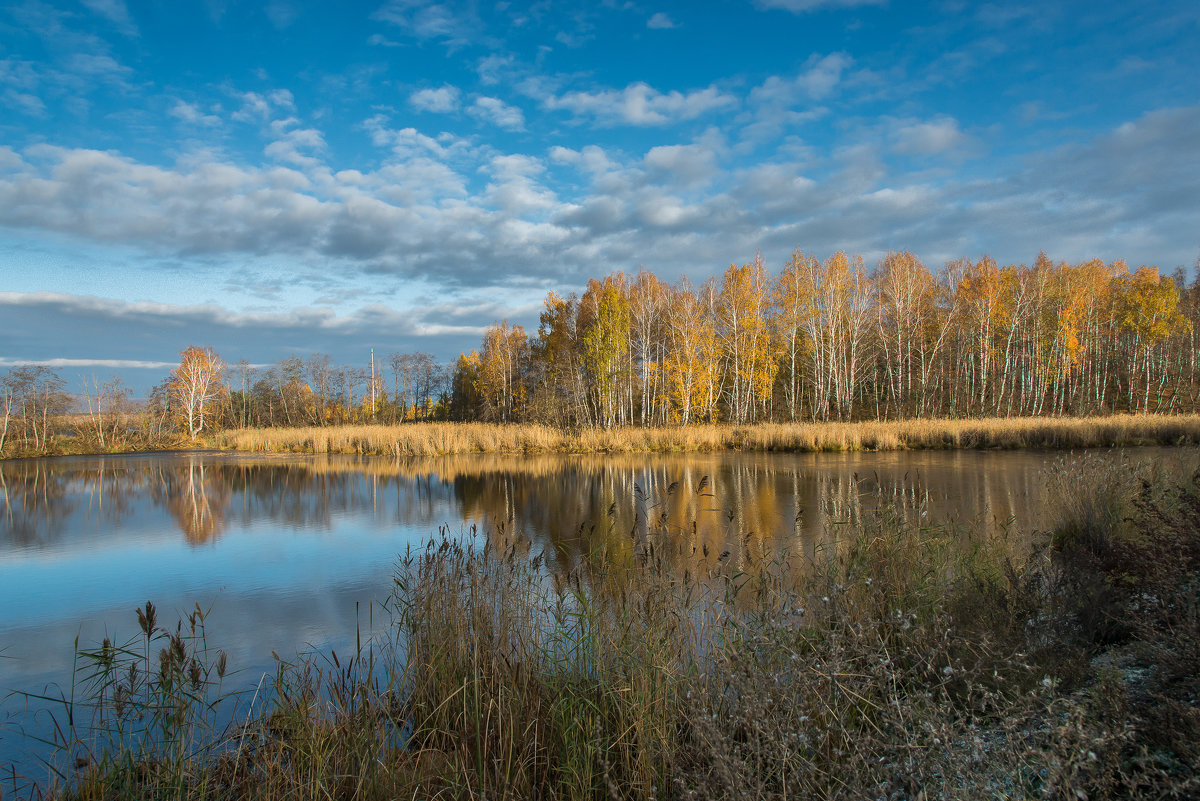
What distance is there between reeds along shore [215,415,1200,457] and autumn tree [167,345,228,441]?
4.59 m

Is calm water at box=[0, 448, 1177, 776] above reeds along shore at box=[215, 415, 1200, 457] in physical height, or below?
below

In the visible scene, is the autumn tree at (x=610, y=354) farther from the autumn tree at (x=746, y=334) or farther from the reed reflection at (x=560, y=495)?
the reed reflection at (x=560, y=495)

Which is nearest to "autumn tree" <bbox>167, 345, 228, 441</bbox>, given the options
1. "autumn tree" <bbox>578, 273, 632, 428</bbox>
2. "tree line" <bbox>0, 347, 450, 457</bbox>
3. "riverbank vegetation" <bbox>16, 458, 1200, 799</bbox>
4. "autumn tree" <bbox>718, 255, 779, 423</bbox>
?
"tree line" <bbox>0, 347, 450, 457</bbox>

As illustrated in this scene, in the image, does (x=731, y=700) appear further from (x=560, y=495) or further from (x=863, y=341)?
(x=863, y=341)

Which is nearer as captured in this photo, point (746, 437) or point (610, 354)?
point (746, 437)

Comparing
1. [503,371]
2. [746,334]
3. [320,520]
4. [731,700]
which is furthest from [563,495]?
[503,371]

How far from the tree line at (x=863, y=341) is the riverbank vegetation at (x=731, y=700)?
25.7 m

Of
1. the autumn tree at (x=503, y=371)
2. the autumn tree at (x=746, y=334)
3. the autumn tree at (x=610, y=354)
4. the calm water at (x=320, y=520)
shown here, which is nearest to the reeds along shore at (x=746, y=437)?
the calm water at (x=320, y=520)

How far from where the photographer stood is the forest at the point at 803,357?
32938 millimetres

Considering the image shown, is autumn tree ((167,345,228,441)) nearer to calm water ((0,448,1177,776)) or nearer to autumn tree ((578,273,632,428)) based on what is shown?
calm water ((0,448,1177,776))

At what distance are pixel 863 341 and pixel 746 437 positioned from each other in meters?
18.3

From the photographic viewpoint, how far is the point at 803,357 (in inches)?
1617

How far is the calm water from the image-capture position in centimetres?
591

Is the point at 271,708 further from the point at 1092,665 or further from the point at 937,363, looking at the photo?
the point at 937,363
